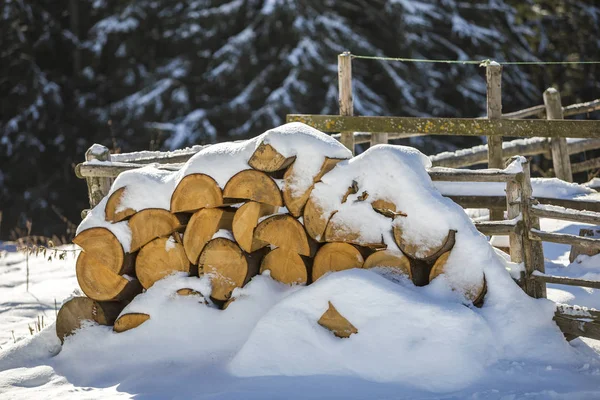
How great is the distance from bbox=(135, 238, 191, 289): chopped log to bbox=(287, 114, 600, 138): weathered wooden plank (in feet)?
8.28

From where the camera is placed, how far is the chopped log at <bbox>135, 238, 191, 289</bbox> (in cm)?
453

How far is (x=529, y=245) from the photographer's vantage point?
4.38m

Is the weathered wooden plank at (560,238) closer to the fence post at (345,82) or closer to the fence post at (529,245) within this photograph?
the fence post at (529,245)

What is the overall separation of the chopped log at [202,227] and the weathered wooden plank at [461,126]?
2468 millimetres

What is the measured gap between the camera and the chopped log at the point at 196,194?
435cm

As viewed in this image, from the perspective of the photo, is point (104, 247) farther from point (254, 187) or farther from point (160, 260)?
point (254, 187)

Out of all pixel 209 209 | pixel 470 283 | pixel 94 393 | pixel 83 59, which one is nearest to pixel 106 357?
pixel 94 393

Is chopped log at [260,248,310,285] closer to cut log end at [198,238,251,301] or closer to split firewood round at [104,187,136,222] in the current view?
cut log end at [198,238,251,301]

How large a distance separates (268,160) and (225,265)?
0.69m

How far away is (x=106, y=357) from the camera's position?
14.5 feet

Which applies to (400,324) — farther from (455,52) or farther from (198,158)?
(455,52)

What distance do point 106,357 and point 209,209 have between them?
42.3 inches

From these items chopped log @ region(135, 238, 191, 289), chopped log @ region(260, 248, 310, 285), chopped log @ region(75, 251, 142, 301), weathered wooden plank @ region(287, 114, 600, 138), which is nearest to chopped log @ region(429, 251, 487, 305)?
chopped log @ region(260, 248, 310, 285)

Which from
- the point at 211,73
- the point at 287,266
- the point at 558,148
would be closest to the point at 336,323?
the point at 287,266
